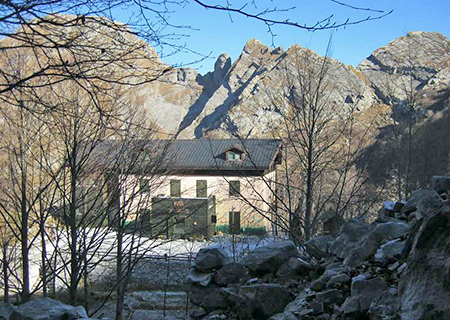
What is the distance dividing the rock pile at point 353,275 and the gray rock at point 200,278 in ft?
0.05

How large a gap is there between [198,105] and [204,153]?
89485 millimetres

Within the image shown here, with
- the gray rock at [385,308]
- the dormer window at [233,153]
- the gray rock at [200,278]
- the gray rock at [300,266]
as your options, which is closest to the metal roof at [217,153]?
the dormer window at [233,153]

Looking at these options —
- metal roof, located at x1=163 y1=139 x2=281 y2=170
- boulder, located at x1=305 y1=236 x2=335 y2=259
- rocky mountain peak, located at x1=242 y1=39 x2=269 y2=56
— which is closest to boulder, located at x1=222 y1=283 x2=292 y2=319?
boulder, located at x1=305 y1=236 x2=335 y2=259

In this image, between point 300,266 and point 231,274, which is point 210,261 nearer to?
point 231,274

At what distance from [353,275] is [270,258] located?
1456 millimetres

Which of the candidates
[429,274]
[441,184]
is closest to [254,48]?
[441,184]

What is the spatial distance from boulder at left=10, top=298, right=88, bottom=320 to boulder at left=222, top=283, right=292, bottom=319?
1.70 meters

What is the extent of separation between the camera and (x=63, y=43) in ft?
9.37

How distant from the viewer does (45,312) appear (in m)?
3.47

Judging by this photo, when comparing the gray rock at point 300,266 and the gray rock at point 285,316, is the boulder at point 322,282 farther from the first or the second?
the gray rock at point 300,266

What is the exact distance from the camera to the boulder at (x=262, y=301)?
4.27 metres

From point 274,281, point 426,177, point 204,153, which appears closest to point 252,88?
point 204,153

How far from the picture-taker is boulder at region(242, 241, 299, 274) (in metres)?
5.12

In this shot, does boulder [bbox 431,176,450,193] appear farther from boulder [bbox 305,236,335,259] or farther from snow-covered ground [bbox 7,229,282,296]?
snow-covered ground [bbox 7,229,282,296]
